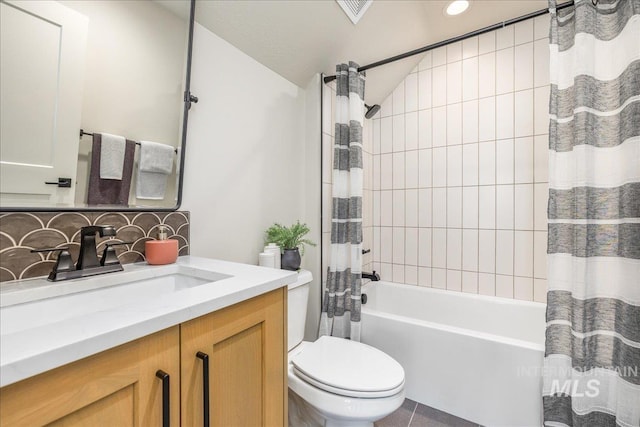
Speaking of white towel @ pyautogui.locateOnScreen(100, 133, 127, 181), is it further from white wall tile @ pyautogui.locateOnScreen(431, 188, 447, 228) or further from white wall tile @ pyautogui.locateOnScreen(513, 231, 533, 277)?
white wall tile @ pyautogui.locateOnScreen(513, 231, 533, 277)

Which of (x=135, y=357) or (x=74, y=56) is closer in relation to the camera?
(x=135, y=357)

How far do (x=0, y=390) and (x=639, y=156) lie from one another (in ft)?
5.84

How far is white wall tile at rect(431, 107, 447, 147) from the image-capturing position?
216 centimetres

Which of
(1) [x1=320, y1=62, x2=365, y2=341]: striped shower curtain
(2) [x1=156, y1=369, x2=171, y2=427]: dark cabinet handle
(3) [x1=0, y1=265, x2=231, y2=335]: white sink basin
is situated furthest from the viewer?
(1) [x1=320, y1=62, x2=365, y2=341]: striped shower curtain

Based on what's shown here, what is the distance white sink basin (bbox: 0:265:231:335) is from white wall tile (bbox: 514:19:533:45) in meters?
2.38

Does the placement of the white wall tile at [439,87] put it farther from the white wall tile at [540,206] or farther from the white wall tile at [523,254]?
the white wall tile at [523,254]

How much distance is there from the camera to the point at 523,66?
1.90m

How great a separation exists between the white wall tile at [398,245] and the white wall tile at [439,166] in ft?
1.53

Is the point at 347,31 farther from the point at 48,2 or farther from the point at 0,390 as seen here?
the point at 0,390

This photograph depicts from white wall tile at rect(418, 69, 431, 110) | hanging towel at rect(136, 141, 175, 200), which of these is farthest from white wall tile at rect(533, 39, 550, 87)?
hanging towel at rect(136, 141, 175, 200)

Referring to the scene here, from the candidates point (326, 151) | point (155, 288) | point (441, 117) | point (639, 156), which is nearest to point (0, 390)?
point (155, 288)

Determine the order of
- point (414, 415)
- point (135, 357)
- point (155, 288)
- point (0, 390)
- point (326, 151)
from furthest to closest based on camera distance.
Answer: point (326, 151), point (414, 415), point (155, 288), point (135, 357), point (0, 390)

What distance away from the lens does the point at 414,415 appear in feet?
5.07

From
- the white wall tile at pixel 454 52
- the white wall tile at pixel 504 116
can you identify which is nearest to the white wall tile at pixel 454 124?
the white wall tile at pixel 504 116
